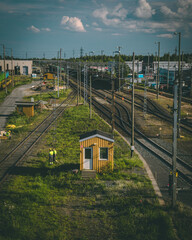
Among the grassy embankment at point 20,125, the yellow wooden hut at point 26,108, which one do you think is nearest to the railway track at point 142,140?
the grassy embankment at point 20,125

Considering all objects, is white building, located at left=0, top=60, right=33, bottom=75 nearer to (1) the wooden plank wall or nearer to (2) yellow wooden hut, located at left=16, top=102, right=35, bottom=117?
(2) yellow wooden hut, located at left=16, top=102, right=35, bottom=117

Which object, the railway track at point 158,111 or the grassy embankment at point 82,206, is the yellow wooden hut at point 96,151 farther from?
the railway track at point 158,111

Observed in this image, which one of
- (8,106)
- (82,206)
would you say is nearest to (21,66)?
(8,106)

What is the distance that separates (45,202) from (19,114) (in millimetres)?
23376

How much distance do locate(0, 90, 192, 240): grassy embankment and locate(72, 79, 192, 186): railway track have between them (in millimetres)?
2654

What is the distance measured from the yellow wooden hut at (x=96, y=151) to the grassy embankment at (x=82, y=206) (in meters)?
0.67

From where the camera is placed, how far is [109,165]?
55.3 feet

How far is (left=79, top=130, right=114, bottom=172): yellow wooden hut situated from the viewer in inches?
651

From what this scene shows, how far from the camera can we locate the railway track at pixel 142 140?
18.2m

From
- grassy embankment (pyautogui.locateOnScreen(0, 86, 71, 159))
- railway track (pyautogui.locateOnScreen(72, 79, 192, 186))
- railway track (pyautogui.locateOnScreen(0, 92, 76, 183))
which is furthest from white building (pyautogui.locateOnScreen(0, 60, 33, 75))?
railway track (pyautogui.locateOnScreen(0, 92, 76, 183))

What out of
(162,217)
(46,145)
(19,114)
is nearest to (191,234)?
(162,217)

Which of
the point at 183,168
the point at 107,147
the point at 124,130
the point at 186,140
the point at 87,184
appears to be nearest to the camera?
the point at 87,184

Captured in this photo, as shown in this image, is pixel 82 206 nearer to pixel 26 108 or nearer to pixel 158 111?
pixel 26 108

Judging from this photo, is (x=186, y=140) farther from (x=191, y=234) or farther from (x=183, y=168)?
(x=191, y=234)
